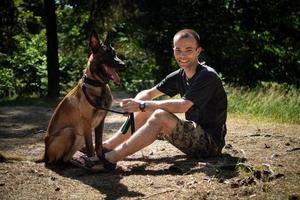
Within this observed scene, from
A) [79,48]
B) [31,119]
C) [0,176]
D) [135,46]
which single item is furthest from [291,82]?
[0,176]

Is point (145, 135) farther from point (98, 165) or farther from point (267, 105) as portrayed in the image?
point (267, 105)

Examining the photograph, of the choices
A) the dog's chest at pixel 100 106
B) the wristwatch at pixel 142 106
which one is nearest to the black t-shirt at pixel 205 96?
the wristwatch at pixel 142 106

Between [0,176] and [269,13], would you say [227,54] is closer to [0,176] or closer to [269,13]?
[269,13]

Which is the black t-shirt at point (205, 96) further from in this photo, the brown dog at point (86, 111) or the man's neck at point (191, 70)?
the brown dog at point (86, 111)

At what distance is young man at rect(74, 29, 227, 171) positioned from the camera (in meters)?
4.65

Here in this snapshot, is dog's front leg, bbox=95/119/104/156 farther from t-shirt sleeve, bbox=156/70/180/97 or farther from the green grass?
the green grass

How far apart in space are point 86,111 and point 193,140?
1295 mm

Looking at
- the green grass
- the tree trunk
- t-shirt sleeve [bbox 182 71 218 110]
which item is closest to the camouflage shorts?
t-shirt sleeve [bbox 182 71 218 110]

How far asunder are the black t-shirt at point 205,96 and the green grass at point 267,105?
3510 millimetres

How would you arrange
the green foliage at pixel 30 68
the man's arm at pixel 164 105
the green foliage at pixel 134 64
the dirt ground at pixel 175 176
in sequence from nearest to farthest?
the dirt ground at pixel 175 176 → the man's arm at pixel 164 105 → the green foliage at pixel 30 68 → the green foliage at pixel 134 64

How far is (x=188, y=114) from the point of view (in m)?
5.19

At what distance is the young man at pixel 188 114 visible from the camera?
183 inches

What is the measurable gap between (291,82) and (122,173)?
9.12 metres

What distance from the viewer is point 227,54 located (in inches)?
524
